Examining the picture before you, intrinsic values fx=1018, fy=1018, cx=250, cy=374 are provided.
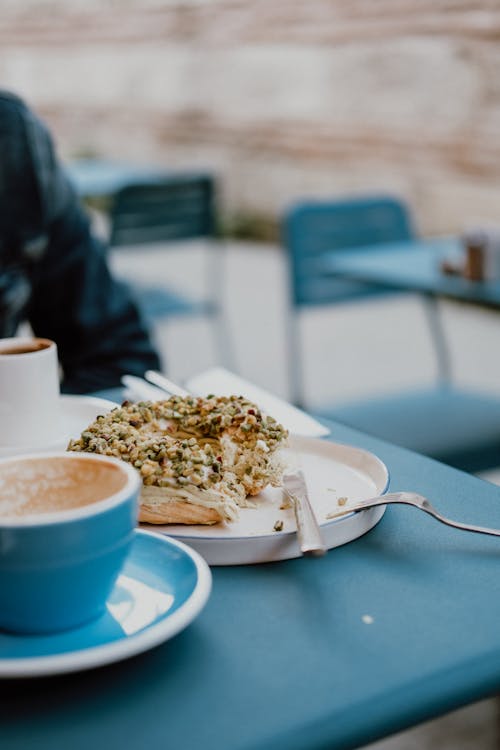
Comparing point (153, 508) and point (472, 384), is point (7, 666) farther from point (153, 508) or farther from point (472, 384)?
point (472, 384)

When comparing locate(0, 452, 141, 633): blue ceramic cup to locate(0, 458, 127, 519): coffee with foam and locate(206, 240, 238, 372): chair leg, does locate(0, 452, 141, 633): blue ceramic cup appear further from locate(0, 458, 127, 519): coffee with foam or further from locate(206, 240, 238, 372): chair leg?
locate(206, 240, 238, 372): chair leg

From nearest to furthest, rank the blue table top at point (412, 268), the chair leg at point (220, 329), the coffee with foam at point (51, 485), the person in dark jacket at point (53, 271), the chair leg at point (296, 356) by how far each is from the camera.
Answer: the coffee with foam at point (51, 485) → the person in dark jacket at point (53, 271) → the blue table top at point (412, 268) → the chair leg at point (296, 356) → the chair leg at point (220, 329)

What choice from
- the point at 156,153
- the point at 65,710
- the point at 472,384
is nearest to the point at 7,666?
the point at 65,710

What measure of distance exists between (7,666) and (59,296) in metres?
1.03

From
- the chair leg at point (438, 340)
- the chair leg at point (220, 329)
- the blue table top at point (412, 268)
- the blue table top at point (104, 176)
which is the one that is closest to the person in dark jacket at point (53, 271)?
the blue table top at point (412, 268)

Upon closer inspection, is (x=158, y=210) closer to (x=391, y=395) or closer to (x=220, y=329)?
(x=220, y=329)

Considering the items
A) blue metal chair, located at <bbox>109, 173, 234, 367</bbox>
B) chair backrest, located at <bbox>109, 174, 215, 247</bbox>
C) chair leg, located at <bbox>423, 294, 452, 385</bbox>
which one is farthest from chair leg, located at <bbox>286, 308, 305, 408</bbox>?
chair backrest, located at <bbox>109, 174, 215, 247</bbox>

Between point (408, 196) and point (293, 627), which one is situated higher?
point (293, 627)

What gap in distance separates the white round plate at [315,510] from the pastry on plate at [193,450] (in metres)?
0.01

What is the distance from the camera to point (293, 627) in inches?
25.9

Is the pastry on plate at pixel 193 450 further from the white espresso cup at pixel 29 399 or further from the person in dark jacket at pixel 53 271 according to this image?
the person in dark jacket at pixel 53 271

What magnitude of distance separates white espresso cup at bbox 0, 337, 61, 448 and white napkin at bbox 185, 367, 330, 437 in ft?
0.63

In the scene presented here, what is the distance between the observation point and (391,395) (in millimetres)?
2395

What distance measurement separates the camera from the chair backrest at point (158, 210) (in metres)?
3.53
